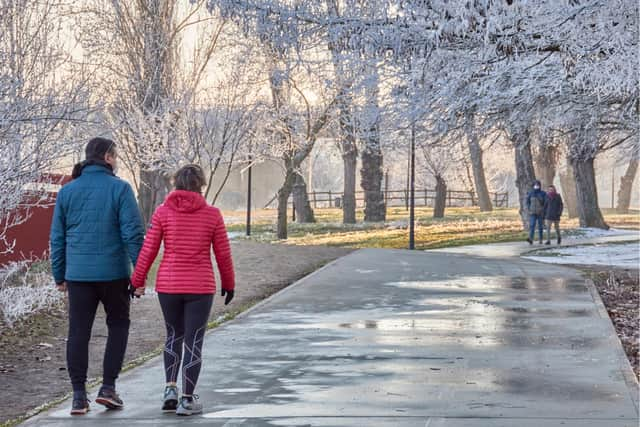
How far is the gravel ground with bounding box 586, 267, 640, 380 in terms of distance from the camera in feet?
42.0

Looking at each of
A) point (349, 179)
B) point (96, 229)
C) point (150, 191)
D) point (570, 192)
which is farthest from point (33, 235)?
point (570, 192)

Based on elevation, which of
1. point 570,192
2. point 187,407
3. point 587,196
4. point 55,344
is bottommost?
point 55,344

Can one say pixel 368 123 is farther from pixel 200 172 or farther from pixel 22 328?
pixel 200 172

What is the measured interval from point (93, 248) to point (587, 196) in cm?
3443

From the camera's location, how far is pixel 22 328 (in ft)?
44.6

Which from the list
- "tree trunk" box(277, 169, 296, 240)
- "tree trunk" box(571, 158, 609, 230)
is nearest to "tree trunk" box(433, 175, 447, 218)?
"tree trunk" box(571, 158, 609, 230)

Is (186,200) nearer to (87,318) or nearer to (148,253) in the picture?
(148,253)

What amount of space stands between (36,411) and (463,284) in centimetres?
1065

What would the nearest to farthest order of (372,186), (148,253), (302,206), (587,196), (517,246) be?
1. (148,253)
2. (517,246)
3. (587,196)
4. (372,186)
5. (302,206)

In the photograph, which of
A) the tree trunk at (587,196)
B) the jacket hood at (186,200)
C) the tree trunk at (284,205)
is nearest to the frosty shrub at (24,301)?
the jacket hood at (186,200)

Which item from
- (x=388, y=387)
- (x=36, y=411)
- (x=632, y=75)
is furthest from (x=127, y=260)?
(x=632, y=75)

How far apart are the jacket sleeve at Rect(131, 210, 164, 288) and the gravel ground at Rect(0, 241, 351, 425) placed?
157 cm

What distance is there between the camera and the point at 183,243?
8055 mm

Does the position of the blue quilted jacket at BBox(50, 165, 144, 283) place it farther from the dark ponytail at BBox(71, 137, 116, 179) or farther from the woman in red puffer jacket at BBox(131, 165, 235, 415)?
the woman in red puffer jacket at BBox(131, 165, 235, 415)
